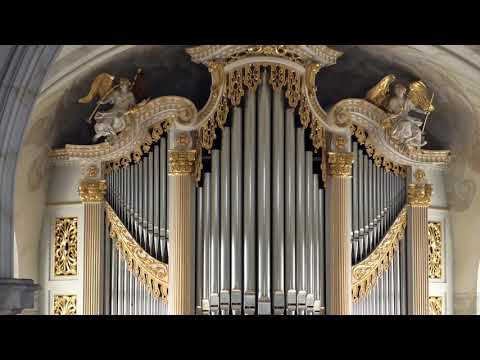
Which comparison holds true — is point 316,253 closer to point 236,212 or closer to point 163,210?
point 236,212

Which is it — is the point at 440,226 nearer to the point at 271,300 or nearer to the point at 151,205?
the point at 271,300

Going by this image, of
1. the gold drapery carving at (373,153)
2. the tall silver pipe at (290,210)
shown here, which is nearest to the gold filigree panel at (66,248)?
the tall silver pipe at (290,210)

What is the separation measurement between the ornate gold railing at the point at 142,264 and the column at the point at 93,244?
147 mm

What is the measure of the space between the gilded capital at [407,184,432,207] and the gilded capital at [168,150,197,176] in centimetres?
192

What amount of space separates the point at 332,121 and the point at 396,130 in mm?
589

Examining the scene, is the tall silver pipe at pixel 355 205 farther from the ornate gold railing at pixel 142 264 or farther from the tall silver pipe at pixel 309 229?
the ornate gold railing at pixel 142 264

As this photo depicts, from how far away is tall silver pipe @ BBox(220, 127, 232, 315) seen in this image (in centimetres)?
863

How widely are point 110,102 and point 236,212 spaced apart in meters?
1.44

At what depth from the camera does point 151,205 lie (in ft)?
29.4

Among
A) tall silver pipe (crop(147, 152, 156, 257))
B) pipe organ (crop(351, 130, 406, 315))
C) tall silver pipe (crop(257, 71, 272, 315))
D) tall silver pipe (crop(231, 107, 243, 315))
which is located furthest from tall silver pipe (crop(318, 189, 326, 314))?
tall silver pipe (crop(147, 152, 156, 257))

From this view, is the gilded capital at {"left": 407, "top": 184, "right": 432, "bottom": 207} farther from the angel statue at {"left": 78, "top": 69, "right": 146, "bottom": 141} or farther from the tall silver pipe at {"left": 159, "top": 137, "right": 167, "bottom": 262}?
the angel statue at {"left": 78, "top": 69, "right": 146, "bottom": 141}

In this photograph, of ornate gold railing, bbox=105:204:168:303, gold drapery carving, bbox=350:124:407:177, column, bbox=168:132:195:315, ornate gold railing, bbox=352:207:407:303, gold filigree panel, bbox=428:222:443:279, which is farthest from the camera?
gold filigree panel, bbox=428:222:443:279

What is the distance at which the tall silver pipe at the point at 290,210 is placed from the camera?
8703 mm
